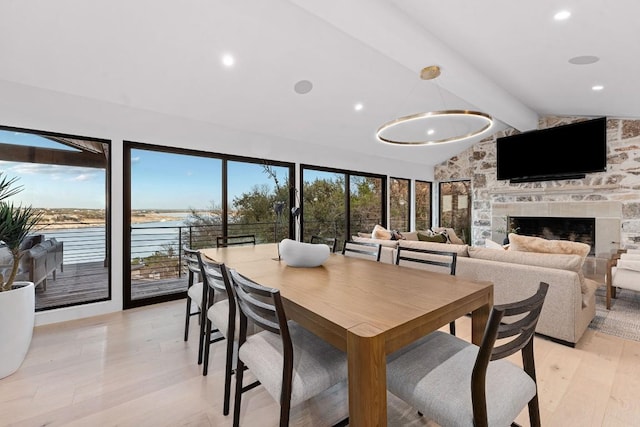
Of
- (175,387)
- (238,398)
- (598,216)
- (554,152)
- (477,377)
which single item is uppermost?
(554,152)

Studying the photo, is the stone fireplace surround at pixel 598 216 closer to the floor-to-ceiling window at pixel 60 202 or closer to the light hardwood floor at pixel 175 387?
the light hardwood floor at pixel 175 387

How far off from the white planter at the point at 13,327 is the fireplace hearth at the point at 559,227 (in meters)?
7.36

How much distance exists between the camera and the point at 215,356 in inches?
92.9

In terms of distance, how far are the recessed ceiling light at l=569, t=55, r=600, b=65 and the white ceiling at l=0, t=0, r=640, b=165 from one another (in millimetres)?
79

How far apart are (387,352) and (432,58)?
289 cm

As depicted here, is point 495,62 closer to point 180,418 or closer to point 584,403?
point 584,403

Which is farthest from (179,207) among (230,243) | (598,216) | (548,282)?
(598,216)

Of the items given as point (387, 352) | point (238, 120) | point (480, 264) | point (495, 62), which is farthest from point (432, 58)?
point (387, 352)

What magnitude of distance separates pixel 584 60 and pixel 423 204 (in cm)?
463

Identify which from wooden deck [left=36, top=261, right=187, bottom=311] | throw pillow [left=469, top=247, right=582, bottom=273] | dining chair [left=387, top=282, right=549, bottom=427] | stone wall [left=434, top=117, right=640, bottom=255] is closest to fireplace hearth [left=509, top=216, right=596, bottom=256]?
stone wall [left=434, top=117, right=640, bottom=255]

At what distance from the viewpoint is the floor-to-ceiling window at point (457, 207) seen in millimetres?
7152

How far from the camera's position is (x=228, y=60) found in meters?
Answer: 2.98

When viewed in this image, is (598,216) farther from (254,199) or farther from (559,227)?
(254,199)

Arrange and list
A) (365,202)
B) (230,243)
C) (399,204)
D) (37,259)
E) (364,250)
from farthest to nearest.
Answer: (399,204) → (365,202) → (230,243) → (37,259) → (364,250)
